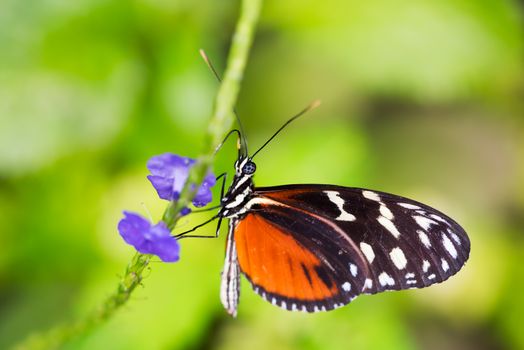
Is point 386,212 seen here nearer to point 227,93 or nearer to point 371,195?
point 371,195

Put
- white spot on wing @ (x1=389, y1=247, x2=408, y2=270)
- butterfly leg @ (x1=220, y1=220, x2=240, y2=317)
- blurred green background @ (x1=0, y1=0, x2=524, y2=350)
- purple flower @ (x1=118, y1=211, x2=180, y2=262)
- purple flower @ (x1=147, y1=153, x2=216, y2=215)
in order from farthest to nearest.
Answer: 1. blurred green background @ (x1=0, y1=0, x2=524, y2=350)
2. white spot on wing @ (x1=389, y1=247, x2=408, y2=270)
3. butterfly leg @ (x1=220, y1=220, x2=240, y2=317)
4. purple flower @ (x1=147, y1=153, x2=216, y2=215)
5. purple flower @ (x1=118, y1=211, x2=180, y2=262)

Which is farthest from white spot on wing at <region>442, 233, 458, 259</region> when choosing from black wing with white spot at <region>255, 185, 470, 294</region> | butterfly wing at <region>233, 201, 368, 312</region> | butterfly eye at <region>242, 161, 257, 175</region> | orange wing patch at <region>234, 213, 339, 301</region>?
butterfly eye at <region>242, 161, 257, 175</region>

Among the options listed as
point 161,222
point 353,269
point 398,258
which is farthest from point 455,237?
point 161,222

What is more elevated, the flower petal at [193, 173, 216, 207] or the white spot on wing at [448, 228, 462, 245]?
the flower petal at [193, 173, 216, 207]

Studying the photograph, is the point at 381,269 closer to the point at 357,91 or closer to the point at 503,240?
the point at 503,240

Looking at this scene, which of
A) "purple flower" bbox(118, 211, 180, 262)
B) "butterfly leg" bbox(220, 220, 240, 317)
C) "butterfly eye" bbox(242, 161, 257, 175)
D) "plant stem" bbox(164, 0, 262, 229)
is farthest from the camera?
"butterfly eye" bbox(242, 161, 257, 175)

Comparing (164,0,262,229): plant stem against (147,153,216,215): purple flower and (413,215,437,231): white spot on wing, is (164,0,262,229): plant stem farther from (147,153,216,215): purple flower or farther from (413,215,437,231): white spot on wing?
(413,215,437,231): white spot on wing

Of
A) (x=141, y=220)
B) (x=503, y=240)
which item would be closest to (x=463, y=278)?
(x=503, y=240)
